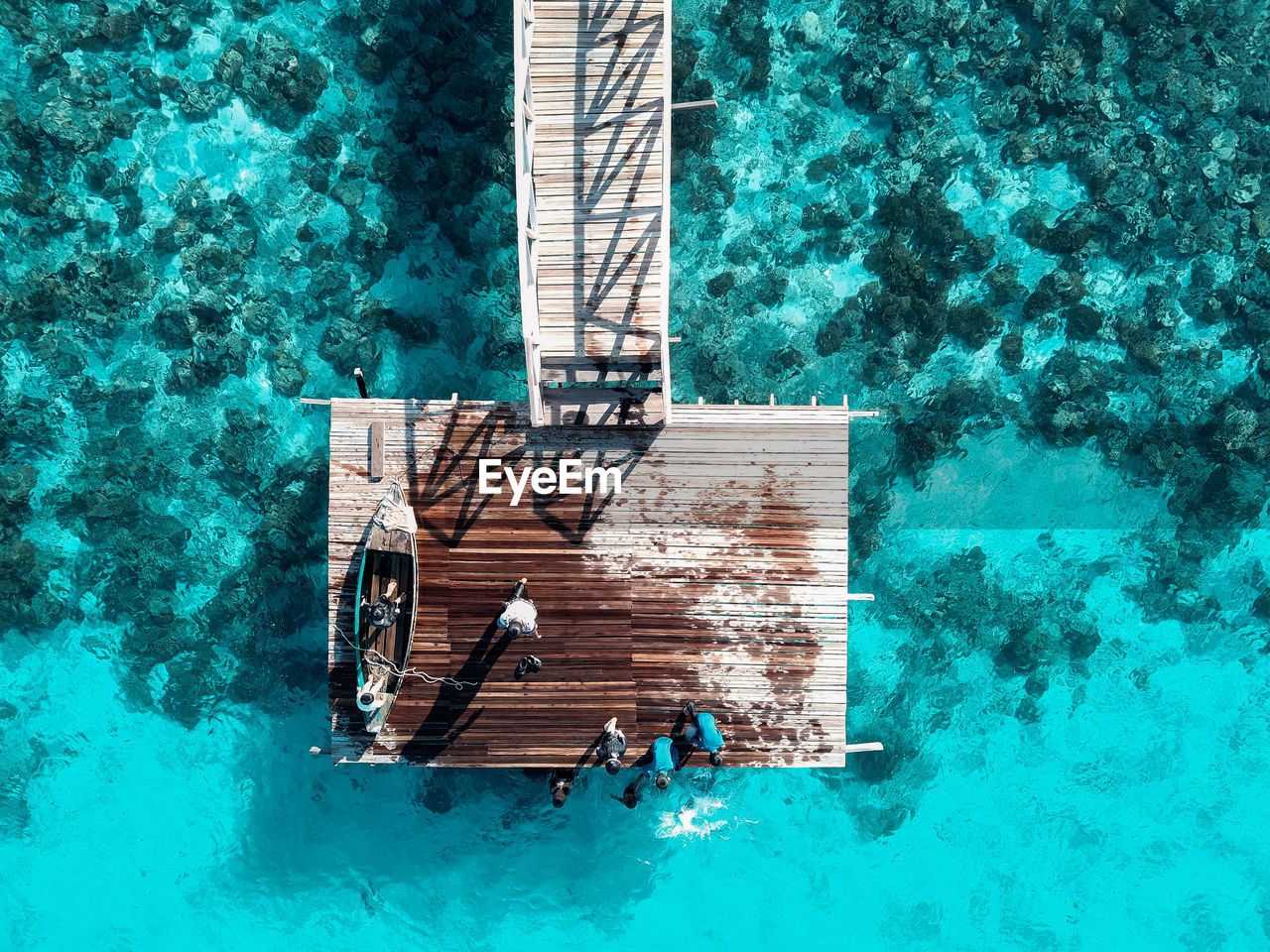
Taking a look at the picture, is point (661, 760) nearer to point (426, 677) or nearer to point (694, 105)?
point (426, 677)

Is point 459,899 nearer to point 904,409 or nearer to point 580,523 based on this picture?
point 580,523

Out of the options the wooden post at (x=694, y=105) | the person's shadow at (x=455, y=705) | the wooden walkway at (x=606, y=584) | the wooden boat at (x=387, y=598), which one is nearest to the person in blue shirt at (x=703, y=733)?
the wooden walkway at (x=606, y=584)

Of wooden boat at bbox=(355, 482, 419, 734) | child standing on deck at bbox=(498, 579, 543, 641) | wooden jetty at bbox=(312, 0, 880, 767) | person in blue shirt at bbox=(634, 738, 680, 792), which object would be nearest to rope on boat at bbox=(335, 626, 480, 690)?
wooden jetty at bbox=(312, 0, 880, 767)

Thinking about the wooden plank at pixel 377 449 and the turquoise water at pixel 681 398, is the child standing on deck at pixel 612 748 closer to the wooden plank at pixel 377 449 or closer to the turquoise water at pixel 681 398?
the turquoise water at pixel 681 398

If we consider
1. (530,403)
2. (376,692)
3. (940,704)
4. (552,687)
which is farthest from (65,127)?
(940,704)

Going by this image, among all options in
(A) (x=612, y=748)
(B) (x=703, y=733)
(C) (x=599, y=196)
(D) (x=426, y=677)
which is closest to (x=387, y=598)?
(D) (x=426, y=677)

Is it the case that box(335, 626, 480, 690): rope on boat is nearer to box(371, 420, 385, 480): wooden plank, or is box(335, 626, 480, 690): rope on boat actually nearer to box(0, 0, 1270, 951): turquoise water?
box(371, 420, 385, 480): wooden plank
